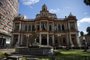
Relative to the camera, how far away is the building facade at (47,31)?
149ft

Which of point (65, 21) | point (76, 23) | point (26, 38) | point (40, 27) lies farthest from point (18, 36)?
point (76, 23)

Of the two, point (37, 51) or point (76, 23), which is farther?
point (76, 23)

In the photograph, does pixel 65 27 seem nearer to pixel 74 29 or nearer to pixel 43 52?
pixel 74 29

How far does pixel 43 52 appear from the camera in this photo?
2017 centimetres

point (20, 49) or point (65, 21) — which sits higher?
point (65, 21)

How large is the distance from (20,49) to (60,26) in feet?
97.4

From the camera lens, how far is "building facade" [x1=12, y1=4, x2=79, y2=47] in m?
45.3

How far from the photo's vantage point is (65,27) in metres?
48.4

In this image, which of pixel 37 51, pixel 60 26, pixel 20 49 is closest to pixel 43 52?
pixel 37 51

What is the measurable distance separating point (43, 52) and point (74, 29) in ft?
93.9

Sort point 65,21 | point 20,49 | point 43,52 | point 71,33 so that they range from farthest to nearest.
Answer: point 65,21 < point 71,33 < point 20,49 < point 43,52

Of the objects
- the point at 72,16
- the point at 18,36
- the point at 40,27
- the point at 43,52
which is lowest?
the point at 43,52

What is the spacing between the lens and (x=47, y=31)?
44.5 metres

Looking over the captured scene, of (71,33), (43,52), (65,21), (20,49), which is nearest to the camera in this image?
(43,52)
